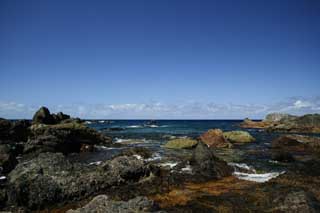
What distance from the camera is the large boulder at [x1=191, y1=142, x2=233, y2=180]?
1538 centimetres

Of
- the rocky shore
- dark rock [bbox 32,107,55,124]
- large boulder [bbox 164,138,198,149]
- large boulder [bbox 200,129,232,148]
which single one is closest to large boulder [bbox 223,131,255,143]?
large boulder [bbox 200,129,232,148]

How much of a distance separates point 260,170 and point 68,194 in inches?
541

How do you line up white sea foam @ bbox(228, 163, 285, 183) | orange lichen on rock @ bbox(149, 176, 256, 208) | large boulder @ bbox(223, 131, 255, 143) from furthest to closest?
large boulder @ bbox(223, 131, 255, 143), white sea foam @ bbox(228, 163, 285, 183), orange lichen on rock @ bbox(149, 176, 256, 208)

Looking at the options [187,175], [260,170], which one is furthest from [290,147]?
[187,175]

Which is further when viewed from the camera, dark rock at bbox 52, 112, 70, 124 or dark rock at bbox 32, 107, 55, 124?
dark rock at bbox 52, 112, 70, 124

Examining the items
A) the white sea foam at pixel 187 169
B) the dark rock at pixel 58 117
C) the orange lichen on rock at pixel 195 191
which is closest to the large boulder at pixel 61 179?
the orange lichen on rock at pixel 195 191

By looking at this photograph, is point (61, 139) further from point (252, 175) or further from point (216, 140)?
point (252, 175)

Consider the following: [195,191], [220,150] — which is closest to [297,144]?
[220,150]

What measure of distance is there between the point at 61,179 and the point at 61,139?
1905 cm

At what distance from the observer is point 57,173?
468 inches

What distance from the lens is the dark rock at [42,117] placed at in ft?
126

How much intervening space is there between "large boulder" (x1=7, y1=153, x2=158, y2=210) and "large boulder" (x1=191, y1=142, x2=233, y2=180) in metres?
3.67

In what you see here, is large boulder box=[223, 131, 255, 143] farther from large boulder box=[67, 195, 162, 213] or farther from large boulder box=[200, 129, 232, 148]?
large boulder box=[67, 195, 162, 213]

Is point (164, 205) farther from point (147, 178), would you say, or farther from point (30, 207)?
point (30, 207)
